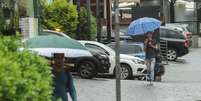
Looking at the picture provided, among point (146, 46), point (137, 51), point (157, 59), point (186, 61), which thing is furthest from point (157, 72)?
point (186, 61)

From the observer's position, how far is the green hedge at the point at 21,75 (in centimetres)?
414

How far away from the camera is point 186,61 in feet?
111

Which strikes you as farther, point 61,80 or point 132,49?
point 132,49

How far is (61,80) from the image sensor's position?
8.10m

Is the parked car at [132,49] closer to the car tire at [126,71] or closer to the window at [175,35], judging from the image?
the car tire at [126,71]

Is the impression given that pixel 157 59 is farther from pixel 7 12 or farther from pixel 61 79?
pixel 61 79

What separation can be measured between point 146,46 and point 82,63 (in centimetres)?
225

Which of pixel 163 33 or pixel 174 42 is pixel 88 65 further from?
pixel 174 42

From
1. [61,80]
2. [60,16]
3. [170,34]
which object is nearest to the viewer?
[61,80]

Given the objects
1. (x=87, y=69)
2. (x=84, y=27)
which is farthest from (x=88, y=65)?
(x=84, y=27)

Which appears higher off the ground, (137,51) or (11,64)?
(11,64)

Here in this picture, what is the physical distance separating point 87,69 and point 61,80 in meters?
12.7

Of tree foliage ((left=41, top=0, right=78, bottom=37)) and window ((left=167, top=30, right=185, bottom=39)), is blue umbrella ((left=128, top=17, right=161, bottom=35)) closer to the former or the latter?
tree foliage ((left=41, top=0, right=78, bottom=37))

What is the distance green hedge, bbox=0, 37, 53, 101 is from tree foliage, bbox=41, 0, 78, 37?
73.4 feet
